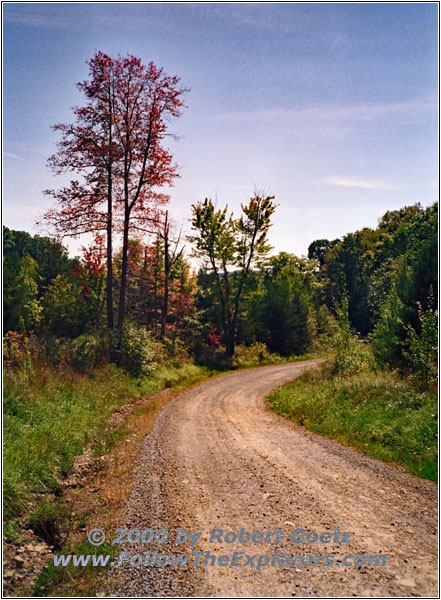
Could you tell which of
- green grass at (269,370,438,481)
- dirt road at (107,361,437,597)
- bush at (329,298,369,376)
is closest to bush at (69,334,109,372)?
dirt road at (107,361,437,597)

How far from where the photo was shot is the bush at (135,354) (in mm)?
19547

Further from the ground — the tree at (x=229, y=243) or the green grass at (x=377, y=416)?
the tree at (x=229, y=243)

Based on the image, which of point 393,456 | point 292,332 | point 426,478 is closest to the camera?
point 426,478

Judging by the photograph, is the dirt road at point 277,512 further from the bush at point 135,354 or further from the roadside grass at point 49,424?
the bush at point 135,354

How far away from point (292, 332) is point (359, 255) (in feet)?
114

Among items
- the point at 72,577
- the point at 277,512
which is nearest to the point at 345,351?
the point at 277,512

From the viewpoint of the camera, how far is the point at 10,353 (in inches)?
485

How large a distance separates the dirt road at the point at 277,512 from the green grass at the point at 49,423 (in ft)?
5.37

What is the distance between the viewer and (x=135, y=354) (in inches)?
779

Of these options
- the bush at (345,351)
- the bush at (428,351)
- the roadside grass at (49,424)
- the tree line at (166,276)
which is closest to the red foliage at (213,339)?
the tree line at (166,276)

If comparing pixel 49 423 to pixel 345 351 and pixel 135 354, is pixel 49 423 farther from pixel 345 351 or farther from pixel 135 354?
pixel 345 351

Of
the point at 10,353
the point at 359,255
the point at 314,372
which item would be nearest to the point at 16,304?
the point at 10,353

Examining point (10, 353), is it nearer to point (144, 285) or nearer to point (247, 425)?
point (247, 425)

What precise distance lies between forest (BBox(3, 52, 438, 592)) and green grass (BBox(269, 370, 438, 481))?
0.18ft
